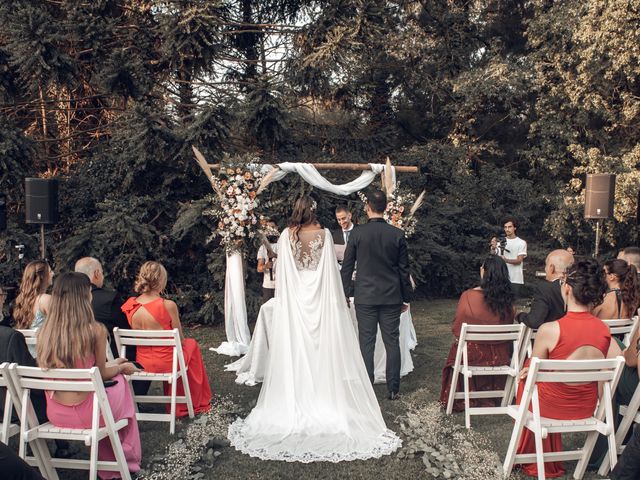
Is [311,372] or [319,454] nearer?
[319,454]

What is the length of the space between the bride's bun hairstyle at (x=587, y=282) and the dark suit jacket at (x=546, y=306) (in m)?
1.02

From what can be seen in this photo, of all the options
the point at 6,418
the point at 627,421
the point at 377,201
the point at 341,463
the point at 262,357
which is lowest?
the point at 341,463

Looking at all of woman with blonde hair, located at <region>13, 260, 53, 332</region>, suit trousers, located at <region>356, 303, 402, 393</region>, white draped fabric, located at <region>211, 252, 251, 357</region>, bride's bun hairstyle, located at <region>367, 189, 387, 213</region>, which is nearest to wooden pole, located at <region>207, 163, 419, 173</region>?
white draped fabric, located at <region>211, 252, 251, 357</region>

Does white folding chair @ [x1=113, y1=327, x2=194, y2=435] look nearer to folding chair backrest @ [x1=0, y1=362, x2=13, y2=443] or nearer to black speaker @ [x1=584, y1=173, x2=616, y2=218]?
folding chair backrest @ [x1=0, y1=362, x2=13, y2=443]

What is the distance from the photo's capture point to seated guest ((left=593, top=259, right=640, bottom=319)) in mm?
4547

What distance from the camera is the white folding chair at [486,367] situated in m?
5.00

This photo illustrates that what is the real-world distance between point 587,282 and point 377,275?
7.40ft

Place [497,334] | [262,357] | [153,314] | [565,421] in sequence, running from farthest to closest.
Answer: [262,357] → [153,314] → [497,334] → [565,421]

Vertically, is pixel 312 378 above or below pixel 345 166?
below

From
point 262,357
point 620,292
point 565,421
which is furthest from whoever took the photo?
point 262,357

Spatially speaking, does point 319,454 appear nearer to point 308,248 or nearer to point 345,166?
point 308,248

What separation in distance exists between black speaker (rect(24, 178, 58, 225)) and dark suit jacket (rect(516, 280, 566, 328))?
23.7ft

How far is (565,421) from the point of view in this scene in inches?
148

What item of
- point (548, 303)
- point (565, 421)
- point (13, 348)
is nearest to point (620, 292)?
point (548, 303)
